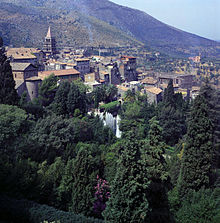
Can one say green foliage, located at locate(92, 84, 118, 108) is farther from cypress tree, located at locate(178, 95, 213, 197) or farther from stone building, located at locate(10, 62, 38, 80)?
cypress tree, located at locate(178, 95, 213, 197)

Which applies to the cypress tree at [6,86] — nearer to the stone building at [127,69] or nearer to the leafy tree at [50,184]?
the leafy tree at [50,184]

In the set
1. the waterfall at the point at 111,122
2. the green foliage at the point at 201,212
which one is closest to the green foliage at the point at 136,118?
the waterfall at the point at 111,122

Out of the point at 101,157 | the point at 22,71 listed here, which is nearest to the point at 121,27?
the point at 22,71

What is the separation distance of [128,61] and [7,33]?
46814mm

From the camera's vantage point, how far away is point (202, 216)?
11.4 meters

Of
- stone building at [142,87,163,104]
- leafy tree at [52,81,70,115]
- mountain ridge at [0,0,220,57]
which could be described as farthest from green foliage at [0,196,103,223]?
mountain ridge at [0,0,220,57]

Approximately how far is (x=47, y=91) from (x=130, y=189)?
24627 millimetres

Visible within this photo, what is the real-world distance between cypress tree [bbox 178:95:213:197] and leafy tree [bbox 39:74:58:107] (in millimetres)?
20439

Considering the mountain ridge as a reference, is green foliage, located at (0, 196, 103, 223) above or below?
below

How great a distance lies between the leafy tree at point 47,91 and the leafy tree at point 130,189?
23.9 meters

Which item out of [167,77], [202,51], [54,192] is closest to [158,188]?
[54,192]

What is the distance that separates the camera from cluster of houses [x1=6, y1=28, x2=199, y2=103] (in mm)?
32281

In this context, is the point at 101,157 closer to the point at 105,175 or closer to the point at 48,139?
the point at 105,175

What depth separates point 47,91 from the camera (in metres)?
31.9
